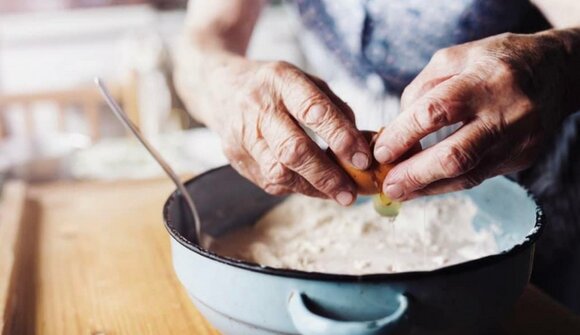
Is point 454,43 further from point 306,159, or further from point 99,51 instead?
point 99,51

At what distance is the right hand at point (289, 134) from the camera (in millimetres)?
516

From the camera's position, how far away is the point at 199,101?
0.78 meters

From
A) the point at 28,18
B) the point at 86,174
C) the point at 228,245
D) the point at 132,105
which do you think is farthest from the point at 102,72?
the point at 228,245

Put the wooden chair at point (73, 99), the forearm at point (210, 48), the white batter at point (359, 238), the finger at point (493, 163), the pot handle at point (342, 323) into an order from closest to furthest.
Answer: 1. the pot handle at point (342, 323)
2. the finger at point (493, 163)
3. the white batter at point (359, 238)
4. the forearm at point (210, 48)
5. the wooden chair at point (73, 99)

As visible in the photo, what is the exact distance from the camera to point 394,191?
1.68 feet

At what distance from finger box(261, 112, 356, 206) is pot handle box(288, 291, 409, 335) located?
14 cm

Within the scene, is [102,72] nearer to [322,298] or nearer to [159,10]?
[159,10]

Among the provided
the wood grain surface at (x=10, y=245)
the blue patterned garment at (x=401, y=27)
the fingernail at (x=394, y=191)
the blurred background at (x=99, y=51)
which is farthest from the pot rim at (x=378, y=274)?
the blurred background at (x=99, y=51)

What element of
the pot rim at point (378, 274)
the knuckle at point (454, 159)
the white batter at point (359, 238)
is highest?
the knuckle at point (454, 159)

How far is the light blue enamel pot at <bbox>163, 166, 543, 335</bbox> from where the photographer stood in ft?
1.34

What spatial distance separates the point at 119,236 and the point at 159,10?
84.0 inches

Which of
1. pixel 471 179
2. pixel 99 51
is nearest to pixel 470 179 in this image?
pixel 471 179

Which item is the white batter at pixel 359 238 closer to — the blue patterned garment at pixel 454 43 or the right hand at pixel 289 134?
the right hand at pixel 289 134

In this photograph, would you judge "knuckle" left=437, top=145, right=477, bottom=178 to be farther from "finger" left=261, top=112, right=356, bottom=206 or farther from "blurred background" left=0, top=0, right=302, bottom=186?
"blurred background" left=0, top=0, right=302, bottom=186
